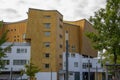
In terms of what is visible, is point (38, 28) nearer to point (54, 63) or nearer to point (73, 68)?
point (54, 63)

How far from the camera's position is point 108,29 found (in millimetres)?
26844

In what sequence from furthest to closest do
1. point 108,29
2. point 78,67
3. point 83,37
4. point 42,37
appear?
point 83,37 < point 78,67 < point 42,37 < point 108,29

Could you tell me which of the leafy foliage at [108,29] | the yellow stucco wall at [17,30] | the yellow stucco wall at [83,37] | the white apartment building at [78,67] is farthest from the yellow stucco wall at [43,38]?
the leafy foliage at [108,29]

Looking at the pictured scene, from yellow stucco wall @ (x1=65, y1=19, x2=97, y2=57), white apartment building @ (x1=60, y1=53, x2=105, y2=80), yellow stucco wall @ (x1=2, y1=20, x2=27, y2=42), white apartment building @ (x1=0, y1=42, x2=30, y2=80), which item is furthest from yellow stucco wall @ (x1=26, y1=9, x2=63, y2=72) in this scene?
→ yellow stucco wall @ (x1=65, y1=19, x2=97, y2=57)

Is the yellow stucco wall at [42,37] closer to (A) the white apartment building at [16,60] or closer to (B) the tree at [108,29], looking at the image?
(A) the white apartment building at [16,60]

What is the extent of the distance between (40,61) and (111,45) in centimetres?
6676

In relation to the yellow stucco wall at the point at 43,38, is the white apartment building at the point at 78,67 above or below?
below

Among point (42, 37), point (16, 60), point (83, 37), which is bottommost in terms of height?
point (16, 60)

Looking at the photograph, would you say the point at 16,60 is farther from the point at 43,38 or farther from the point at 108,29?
the point at 108,29

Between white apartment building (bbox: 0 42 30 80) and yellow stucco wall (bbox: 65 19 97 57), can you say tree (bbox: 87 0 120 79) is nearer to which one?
white apartment building (bbox: 0 42 30 80)

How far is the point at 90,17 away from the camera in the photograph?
2862cm

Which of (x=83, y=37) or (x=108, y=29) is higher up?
(x=83, y=37)

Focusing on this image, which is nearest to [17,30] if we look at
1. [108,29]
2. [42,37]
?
[42,37]

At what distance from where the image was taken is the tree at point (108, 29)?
1032 inches
